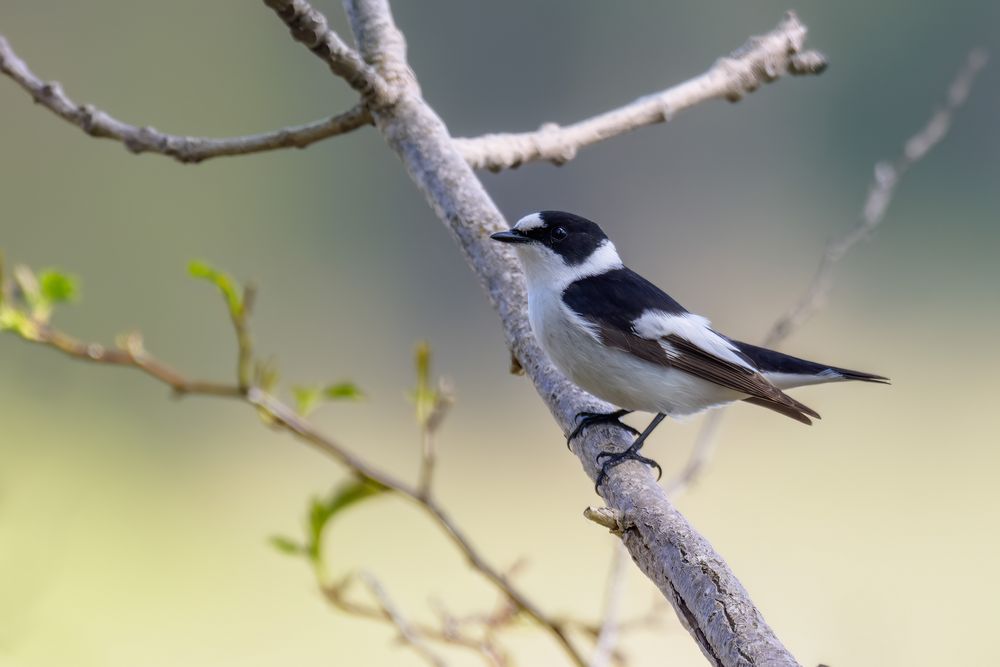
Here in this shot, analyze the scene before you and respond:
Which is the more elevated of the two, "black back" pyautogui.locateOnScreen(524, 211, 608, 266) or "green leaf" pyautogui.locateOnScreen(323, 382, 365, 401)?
"black back" pyautogui.locateOnScreen(524, 211, 608, 266)

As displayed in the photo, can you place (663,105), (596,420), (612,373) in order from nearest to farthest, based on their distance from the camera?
(596,420)
(612,373)
(663,105)

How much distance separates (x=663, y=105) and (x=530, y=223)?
0.24m

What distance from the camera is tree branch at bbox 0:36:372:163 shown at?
114 centimetres

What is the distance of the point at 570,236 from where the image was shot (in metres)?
1.49

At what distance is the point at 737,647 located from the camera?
0.67 meters

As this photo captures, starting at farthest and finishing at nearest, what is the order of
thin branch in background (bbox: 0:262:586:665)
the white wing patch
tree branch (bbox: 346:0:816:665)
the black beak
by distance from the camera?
the white wing patch < the black beak < thin branch in background (bbox: 0:262:586:665) < tree branch (bbox: 346:0:816:665)

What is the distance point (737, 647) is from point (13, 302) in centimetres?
74

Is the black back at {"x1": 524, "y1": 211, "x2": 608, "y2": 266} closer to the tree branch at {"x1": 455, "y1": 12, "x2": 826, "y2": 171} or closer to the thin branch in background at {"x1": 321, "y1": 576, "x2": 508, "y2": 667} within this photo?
→ the tree branch at {"x1": 455, "y1": 12, "x2": 826, "y2": 171}

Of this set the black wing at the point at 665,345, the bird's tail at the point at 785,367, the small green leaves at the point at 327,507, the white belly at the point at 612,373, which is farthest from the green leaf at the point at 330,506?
the bird's tail at the point at 785,367

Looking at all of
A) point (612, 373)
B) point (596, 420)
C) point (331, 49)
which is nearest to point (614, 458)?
point (596, 420)

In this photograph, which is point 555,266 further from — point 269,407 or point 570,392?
point 269,407

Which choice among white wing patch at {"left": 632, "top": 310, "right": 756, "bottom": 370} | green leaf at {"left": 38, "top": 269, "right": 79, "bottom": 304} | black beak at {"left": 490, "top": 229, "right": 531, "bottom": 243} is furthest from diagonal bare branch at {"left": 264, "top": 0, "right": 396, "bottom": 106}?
white wing patch at {"left": 632, "top": 310, "right": 756, "bottom": 370}

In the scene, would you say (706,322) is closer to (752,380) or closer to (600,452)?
(752,380)

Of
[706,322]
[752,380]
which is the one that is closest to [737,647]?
[752,380]
